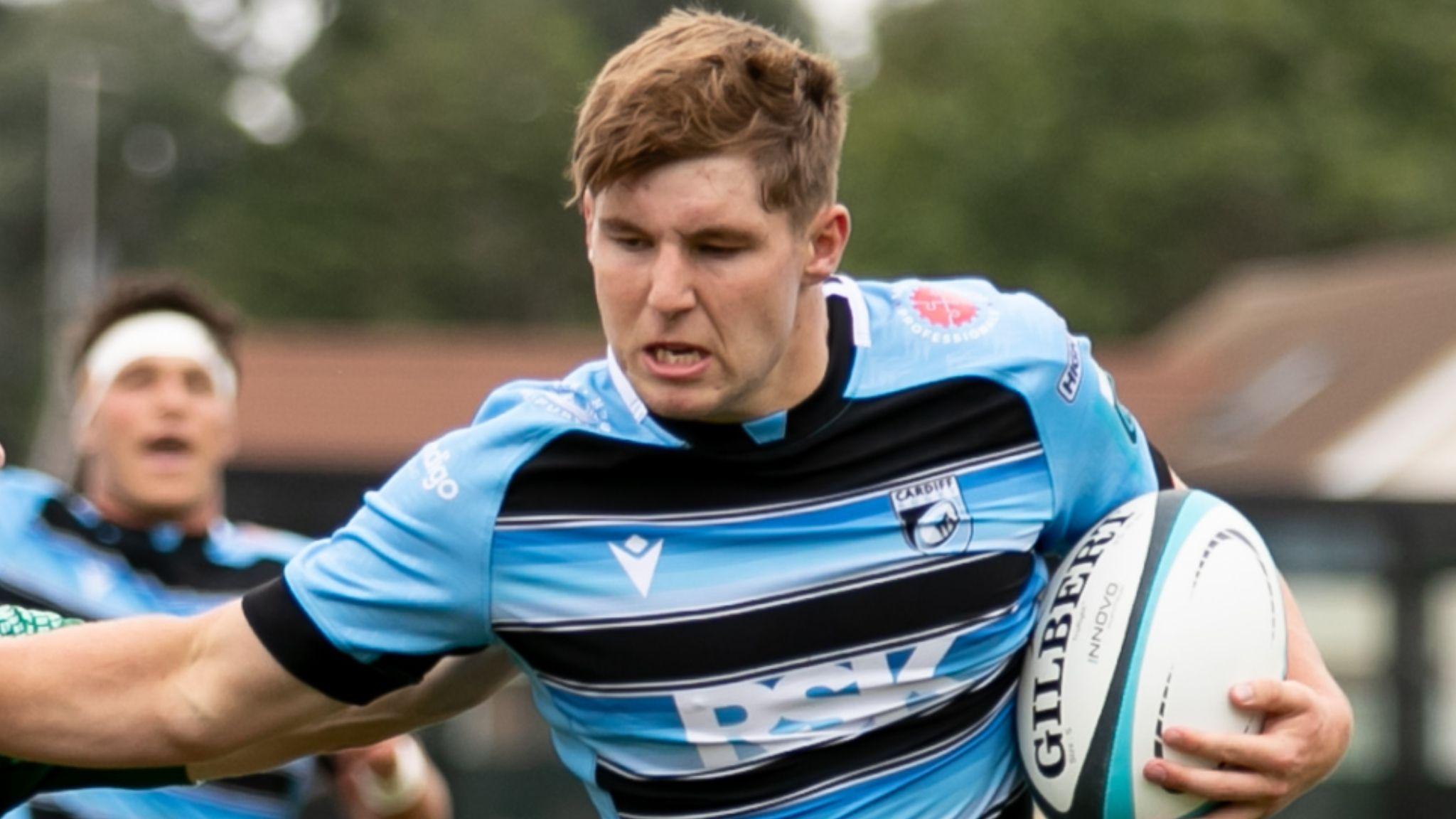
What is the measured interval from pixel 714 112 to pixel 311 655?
1026 millimetres

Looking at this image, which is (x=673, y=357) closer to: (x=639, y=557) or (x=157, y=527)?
(x=639, y=557)

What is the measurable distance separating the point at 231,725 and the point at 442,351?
29.3 meters

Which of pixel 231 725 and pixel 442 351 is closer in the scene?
pixel 231 725

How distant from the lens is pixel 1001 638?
367cm

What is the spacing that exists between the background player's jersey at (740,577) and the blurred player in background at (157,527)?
164cm

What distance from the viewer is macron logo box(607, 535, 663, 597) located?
348 centimetres

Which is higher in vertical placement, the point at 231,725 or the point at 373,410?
the point at 373,410

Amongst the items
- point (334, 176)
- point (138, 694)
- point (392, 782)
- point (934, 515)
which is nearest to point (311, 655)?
point (138, 694)

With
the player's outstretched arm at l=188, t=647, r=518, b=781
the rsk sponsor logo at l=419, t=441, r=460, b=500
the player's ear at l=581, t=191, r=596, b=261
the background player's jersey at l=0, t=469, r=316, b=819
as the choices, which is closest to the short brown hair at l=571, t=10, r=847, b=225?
the player's ear at l=581, t=191, r=596, b=261

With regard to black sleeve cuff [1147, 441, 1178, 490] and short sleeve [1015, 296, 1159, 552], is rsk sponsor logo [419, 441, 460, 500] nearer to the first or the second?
short sleeve [1015, 296, 1159, 552]

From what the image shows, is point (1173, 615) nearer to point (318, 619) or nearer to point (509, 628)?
point (509, 628)

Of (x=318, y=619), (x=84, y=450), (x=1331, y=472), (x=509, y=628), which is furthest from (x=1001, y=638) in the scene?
(x=1331, y=472)

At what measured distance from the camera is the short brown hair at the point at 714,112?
3.29 meters

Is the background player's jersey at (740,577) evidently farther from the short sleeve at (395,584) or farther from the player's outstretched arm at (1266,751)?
the player's outstretched arm at (1266,751)
